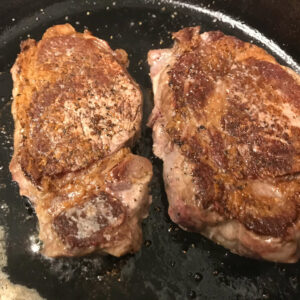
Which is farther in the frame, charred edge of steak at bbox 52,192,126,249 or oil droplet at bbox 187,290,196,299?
oil droplet at bbox 187,290,196,299

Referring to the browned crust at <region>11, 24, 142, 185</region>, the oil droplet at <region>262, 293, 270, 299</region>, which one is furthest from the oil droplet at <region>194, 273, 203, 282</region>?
the browned crust at <region>11, 24, 142, 185</region>

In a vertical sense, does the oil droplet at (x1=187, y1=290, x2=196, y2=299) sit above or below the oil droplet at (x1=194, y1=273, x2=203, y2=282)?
below

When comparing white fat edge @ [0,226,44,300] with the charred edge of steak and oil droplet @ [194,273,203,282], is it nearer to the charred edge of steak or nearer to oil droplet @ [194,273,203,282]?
the charred edge of steak

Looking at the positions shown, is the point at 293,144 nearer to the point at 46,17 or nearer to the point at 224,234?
the point at 224,234

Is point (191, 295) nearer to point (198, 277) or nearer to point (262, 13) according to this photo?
point (198, 277)

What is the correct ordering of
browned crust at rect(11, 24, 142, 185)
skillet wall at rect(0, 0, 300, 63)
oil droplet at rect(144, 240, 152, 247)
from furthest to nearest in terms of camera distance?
1. skillet wall at rect(0, 0, 300, 63)
2. oil droplet at rect(144, 240, 152, 247)
3. browned crust at rect(11, 24, 142, 185)

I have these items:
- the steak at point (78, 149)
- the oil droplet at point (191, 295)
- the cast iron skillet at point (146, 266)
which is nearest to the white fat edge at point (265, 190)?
the cast iron skillet at point (146, 266)

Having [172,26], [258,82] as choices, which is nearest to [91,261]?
[258,82]
